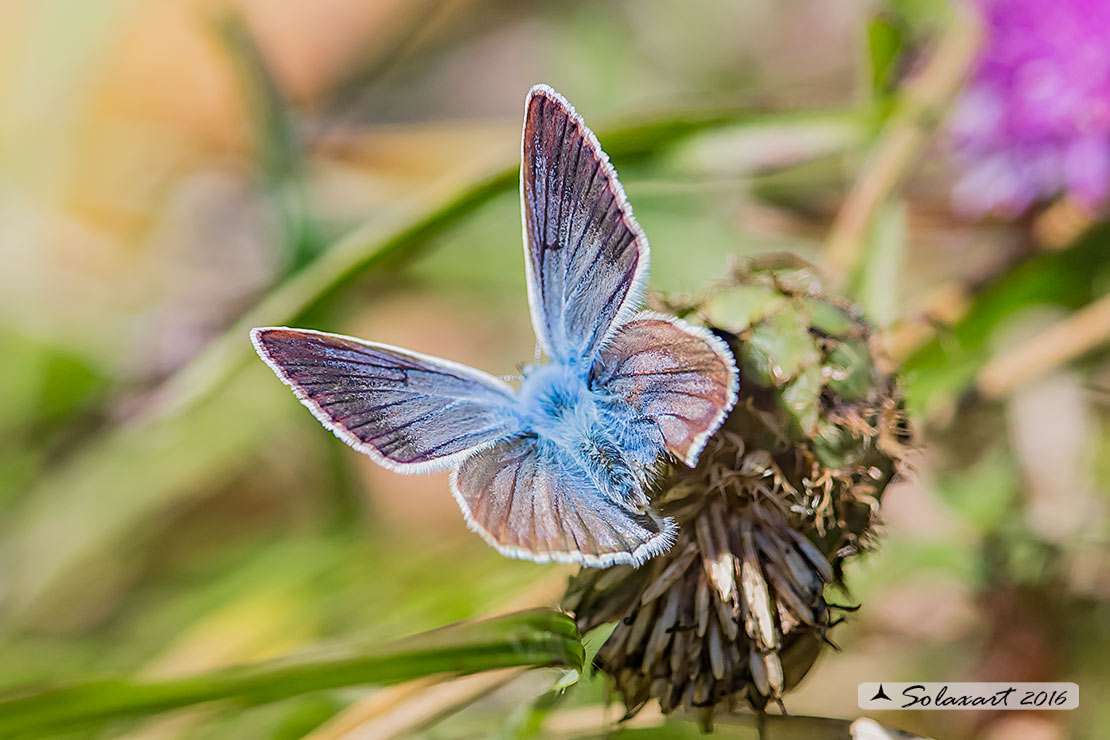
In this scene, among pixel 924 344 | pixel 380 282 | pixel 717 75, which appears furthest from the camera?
pixel 717 75

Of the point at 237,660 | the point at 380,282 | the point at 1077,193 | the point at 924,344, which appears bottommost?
the point at 237,660

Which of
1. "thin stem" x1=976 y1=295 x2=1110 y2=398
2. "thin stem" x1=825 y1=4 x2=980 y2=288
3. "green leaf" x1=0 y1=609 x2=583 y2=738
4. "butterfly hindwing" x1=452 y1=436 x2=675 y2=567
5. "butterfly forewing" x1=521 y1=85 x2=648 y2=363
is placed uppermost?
"thin stem" x1=825 y1=4 x2=980 y2=288

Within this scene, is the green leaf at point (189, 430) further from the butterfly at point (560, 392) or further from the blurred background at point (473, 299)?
the butterfly at point (560, 392)

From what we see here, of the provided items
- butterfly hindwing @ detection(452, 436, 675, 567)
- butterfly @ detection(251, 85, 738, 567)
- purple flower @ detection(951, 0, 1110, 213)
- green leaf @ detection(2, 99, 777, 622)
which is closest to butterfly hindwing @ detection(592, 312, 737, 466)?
butterfly @ detection(251, 85, 738, 567)

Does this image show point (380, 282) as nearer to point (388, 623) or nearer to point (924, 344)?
point (388, 623)

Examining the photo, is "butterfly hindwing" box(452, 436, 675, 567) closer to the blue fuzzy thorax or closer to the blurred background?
the blue fuzzy thorax

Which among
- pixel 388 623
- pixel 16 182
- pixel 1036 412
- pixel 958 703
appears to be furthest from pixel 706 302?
pixel 16 182

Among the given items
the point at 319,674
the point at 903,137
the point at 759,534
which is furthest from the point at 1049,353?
the point at 319,674

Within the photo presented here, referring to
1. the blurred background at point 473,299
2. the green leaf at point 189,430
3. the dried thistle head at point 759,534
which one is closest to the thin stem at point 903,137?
the blurred background at point 473,299
